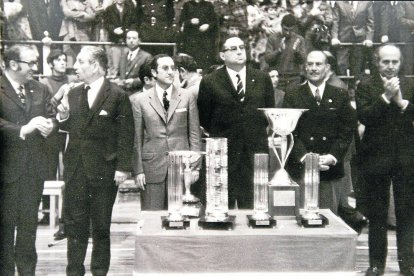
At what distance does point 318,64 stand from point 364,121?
46cm

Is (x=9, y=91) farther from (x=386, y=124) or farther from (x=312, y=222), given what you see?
(x=386, y=124)

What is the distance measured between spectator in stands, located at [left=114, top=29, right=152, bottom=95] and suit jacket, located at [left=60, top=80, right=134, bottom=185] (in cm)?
49

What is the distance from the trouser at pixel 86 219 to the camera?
382cm

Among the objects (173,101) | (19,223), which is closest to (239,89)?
(173,101)

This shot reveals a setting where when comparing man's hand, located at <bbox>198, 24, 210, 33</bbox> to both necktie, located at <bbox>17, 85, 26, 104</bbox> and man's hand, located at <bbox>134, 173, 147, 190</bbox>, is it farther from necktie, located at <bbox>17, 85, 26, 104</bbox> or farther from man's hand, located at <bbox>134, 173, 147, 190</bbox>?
necktie, located at <bbox>17, 85, 26, 104</bbox>

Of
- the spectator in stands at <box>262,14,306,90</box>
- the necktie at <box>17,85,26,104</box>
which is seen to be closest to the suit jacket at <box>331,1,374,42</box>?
the spectator in stands at <box>262,14,306,90</box>

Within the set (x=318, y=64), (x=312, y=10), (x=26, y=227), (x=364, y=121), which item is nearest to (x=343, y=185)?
(x=364, y=121)

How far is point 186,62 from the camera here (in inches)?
170

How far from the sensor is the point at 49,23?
4.14 metres

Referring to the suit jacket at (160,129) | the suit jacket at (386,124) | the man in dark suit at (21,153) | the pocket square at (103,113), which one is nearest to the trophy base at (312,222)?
the suit jacket at (160,129)

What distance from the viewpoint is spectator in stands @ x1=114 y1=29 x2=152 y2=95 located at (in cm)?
440

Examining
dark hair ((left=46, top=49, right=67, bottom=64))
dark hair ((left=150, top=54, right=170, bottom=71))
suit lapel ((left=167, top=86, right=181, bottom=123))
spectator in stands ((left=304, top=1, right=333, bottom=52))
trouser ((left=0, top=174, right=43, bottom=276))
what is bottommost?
trouser ((left=0, top=174, right=43, bottom=276))

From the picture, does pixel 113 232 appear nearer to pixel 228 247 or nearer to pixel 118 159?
pixel 118 159

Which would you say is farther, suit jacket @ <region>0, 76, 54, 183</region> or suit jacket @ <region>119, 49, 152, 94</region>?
suit jacket @ <region>119, 49, 152, 94</region>
